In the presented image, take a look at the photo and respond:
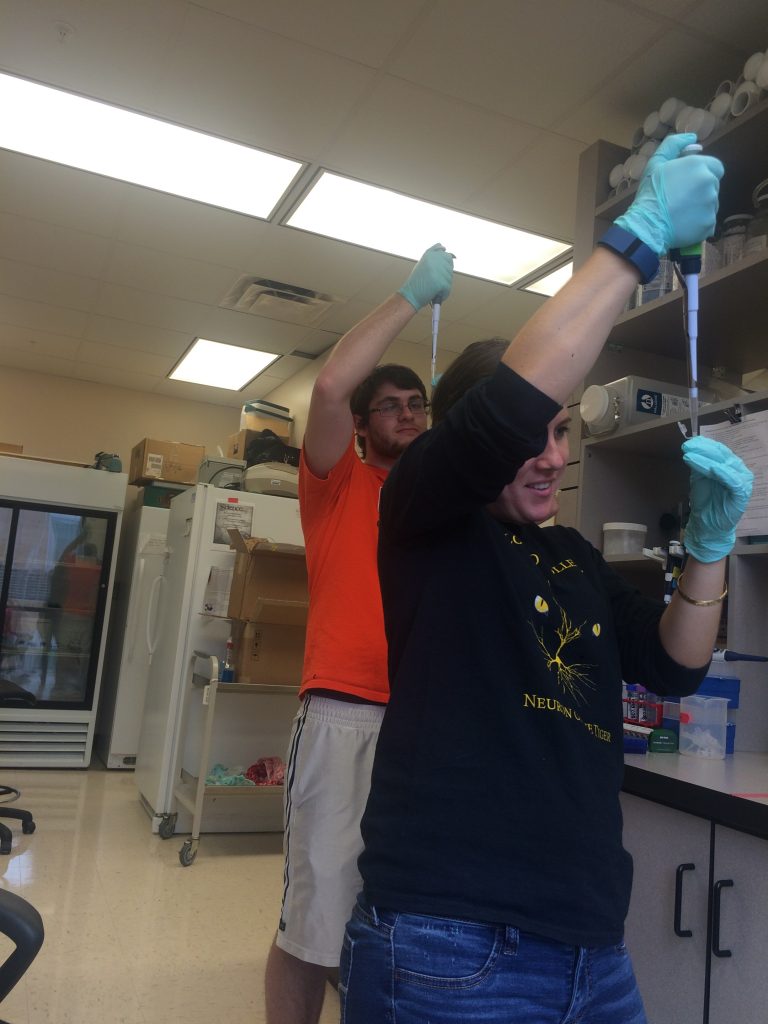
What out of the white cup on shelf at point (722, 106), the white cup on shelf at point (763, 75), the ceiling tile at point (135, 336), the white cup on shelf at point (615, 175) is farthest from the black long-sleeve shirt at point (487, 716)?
the ceiling tile at point (135, 336)

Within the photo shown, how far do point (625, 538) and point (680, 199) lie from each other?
1.53m

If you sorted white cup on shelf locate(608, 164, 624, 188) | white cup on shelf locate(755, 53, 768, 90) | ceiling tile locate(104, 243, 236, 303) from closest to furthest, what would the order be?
white cup on shelf locate(755, 53, 768, 90)
white cup on shelf locate(608, 164, 624, 188)
ceiling tile locate(104, 243, 236, 303)

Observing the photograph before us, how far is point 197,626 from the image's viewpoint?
3.96 m

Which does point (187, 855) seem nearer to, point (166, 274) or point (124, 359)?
point (166, 274)

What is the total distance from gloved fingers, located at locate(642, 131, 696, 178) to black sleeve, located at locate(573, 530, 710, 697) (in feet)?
1.52

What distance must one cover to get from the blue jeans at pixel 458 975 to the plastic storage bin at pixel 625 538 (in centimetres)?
159

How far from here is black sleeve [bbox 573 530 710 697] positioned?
1.02 meters

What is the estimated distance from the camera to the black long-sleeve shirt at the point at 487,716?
74 cm

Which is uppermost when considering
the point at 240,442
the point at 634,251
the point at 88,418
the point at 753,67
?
the point at 753,67

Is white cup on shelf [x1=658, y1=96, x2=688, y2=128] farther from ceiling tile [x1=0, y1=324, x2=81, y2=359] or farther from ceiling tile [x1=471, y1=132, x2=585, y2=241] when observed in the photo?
ceiling tile [x1=0, y1=324, x2=81, y2=359]

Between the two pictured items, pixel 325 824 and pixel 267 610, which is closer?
pixel 325 824

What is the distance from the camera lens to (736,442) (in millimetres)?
1852

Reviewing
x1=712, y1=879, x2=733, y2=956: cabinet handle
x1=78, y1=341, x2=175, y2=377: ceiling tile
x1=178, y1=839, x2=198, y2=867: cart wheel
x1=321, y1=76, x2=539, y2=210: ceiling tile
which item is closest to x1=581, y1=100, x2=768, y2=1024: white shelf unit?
x1=712, y1=879, x2=733, y2=956: cabinet handle

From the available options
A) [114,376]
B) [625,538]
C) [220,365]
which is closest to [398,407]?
[625,538]
